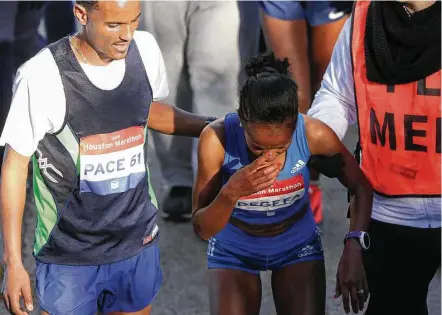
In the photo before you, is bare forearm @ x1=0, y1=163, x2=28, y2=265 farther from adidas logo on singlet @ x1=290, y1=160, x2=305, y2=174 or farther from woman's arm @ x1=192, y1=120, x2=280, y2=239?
adidas logo on singlet @ x1=290, y1=160, x2=305, y2=174

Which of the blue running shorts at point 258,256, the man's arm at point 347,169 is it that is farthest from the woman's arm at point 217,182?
the man's arm at point 347,169

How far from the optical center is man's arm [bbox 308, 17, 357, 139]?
400 cm

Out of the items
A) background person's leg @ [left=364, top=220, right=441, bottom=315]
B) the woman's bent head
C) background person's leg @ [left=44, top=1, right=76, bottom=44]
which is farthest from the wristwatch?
background person's leg @ [left=44, top=1, right=76, bottom=44]

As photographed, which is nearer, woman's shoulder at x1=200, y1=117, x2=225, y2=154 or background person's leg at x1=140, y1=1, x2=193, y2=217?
woman's shoulder at x1=200, y1=117, x2=225, y2=154

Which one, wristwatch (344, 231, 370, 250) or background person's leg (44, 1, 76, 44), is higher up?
background person's leg (44, 1, 76, 44)

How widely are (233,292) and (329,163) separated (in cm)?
62

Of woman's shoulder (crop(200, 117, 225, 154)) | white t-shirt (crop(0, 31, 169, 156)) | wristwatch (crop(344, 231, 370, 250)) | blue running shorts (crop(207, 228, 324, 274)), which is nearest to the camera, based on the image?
white t-shirt (crop(0, 31, 169, 156))

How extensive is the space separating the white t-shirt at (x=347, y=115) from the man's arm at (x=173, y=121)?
1.52ft

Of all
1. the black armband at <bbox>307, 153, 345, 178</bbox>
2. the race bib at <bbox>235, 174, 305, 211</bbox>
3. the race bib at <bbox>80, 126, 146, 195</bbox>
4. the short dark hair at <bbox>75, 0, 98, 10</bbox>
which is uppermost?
the short dark hair at <bbox>75, 0, 98, 10</bbox>

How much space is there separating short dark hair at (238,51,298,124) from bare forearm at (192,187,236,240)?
0.97ft

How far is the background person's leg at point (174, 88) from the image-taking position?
18.5 ft

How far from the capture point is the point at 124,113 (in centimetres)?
374

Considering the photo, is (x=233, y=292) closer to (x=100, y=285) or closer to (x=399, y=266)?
(x=100, y=285)

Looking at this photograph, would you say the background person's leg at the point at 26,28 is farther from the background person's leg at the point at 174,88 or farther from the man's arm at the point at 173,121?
the man's arm at the point at 173,121
